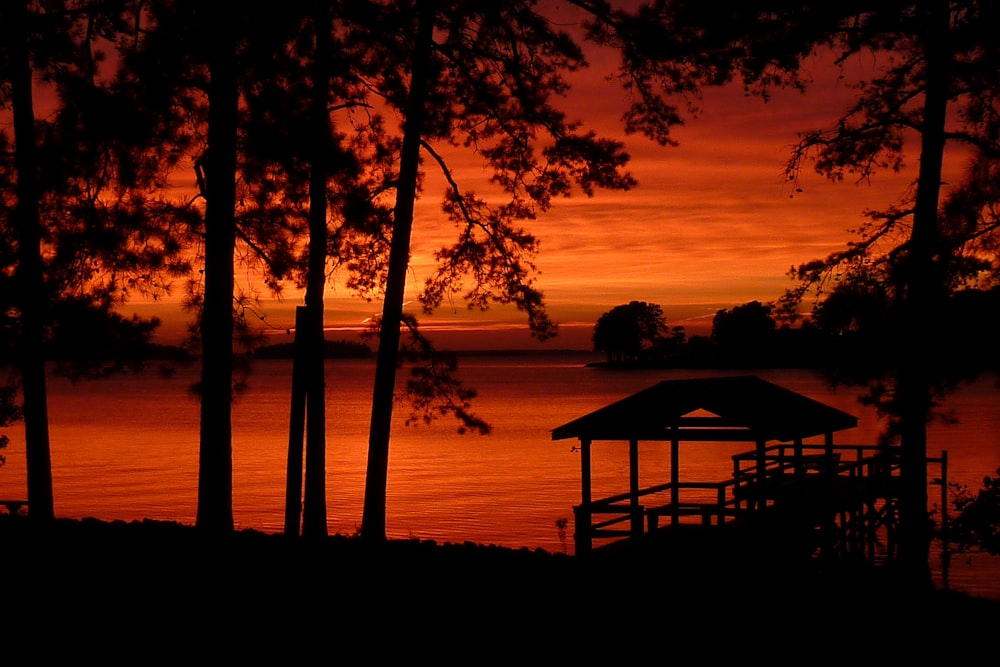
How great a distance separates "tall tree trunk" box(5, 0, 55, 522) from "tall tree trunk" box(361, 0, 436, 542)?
440 centimetres

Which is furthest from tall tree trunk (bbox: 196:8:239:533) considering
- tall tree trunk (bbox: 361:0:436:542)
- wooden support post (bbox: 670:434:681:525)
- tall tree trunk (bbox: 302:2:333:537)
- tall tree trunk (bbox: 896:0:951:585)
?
tall tree trunk (bbox: 896:0:951:585)

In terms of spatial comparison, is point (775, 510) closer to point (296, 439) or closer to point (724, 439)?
point (724, 439)

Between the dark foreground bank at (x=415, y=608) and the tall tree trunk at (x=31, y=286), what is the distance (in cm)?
262

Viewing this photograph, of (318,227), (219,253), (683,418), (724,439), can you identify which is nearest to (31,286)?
(219,253)

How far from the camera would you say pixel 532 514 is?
40344mm

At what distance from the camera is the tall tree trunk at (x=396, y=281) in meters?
16.1

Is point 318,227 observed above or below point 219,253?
above

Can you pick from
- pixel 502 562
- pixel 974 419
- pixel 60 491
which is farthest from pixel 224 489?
pixel 974 419

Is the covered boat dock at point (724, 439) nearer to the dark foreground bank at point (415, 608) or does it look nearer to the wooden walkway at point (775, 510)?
the wooden walkway at point (775, 510)

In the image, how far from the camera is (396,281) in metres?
16.7

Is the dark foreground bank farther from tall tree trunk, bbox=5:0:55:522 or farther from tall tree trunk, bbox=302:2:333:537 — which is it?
tall tree trunk, bbox=302:2:333:537

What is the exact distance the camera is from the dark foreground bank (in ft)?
28.4

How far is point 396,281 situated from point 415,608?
7.55m

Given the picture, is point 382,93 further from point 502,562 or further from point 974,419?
point 974,419
